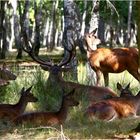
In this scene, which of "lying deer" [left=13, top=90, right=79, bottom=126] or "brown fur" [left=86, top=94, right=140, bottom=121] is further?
"brown fur" [left=86, top=94, right=140, bottom=121]

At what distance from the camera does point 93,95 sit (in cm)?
1070

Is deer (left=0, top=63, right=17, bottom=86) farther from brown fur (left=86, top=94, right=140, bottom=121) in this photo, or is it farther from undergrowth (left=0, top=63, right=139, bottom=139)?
brown fur (left=86, top=94, right=140, bottom=121)

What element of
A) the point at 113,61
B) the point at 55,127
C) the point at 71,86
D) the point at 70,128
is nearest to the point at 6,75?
the point at 71,86

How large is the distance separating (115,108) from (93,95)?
1612 millimetres

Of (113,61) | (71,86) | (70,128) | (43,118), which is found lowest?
(70,128)

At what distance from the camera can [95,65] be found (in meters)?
12.2

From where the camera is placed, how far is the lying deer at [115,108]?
8852 mm

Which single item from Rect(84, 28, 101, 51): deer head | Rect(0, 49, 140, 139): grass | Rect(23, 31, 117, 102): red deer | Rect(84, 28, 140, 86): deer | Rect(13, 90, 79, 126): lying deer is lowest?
Rect(0, 49, 140, 139): grass

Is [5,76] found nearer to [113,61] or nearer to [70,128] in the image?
[113,61]

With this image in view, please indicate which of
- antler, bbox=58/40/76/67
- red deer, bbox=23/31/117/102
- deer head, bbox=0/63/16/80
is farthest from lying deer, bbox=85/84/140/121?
deer head, bbox=0/63/16/80

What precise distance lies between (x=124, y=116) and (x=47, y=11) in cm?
5472

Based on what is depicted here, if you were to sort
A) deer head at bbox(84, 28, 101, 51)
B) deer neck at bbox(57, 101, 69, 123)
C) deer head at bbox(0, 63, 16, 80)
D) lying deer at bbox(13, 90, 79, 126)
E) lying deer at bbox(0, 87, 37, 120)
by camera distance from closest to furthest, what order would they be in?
lying deer at bbox(13, 90, 79, 126)
deer neck at bbox(57, 101, 69, 123)
lying deer at bbox(0, 87, 37, 120)
deer head at bbox(0, 63, 16, 80)
deer head at bbox(84, 28, 101, 51)

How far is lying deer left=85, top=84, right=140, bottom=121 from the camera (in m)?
8.85

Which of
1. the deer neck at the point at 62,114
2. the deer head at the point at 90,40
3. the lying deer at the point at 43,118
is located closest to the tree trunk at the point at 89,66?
the deer head at the point at 90,40
